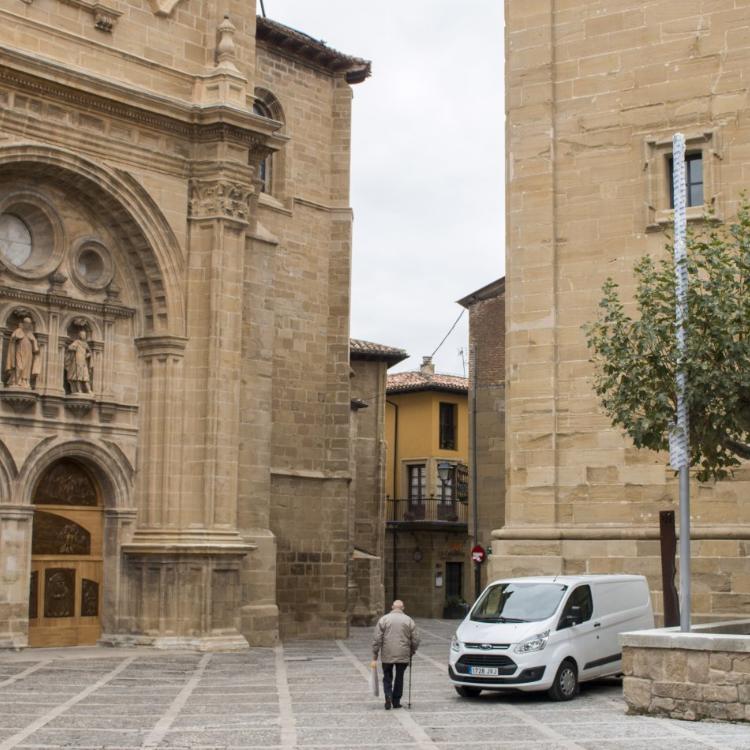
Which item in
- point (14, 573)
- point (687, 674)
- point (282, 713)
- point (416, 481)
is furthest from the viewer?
point (416, 481)

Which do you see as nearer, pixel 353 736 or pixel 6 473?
pixel 353 736

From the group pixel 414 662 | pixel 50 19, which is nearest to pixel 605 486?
pixel 414 662

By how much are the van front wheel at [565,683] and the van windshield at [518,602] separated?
0.68 m

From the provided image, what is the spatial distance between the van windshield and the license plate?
2.88 ft

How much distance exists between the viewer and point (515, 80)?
2409cm

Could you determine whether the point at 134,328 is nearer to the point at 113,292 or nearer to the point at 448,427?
the point at 113,292

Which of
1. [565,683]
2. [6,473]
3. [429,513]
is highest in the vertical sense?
[6,473]

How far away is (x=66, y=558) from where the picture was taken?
25.8 m

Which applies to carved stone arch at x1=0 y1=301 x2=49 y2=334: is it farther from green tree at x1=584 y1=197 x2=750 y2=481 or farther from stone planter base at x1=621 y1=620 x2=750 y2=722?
stone planter base at x1=621 y1=620 x2=750 y2=722

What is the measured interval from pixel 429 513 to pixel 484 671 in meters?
34.8

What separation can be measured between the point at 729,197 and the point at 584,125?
2888 millimetres

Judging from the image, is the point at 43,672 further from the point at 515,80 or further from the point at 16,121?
the point at 515,80

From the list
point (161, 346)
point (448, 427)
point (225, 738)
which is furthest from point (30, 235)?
point (448, 427)

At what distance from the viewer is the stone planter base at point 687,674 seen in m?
14.2
